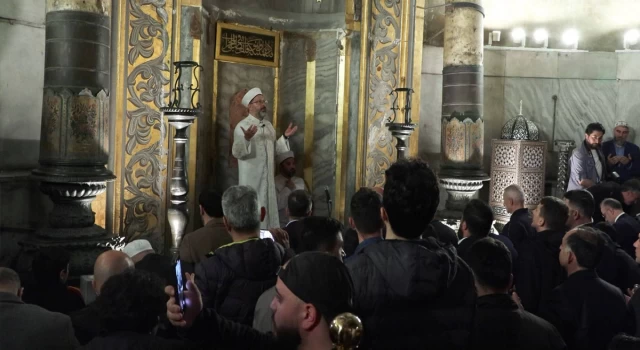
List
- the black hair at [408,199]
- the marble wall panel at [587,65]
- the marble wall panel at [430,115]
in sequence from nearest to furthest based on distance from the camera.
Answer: the black hair at [408,199], the marble wall panel at [430,115], the marble wall panel at [587,65]

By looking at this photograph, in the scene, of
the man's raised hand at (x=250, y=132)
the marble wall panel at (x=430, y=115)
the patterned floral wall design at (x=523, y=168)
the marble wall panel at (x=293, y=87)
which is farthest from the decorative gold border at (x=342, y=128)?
the patterned floral wall design at (x=523, y=168)

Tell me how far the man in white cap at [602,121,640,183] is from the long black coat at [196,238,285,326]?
671 cm

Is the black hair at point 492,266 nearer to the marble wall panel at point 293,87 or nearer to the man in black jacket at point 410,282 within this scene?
the man in black jacket at point 410,282

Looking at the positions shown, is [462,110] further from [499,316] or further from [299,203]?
[499,316]

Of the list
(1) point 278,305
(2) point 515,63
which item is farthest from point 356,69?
(1) point 278,305

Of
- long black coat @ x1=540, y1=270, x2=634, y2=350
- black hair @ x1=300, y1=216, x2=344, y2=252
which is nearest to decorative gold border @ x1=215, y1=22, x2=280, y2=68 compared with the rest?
black hair @ x1=300, y1=216, x2=344, y2=252

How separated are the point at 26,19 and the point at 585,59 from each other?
7.11 meters

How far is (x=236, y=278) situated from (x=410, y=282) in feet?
3.61

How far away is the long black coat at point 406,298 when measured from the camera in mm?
2139

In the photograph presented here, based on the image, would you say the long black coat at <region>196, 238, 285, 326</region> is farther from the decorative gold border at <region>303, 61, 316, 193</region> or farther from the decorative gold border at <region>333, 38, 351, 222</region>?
the decorative gold border at <region>303, 61, 316, 193</region>

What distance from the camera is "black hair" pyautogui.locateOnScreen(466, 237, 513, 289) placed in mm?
2678

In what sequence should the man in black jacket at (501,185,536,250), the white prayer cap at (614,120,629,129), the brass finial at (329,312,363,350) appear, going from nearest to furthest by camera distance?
1. the brass finial at (329,312,363,350)
2. the man in black jacket at (501,185,536,250)
3. the white prayer cap at (614,120,629,129)

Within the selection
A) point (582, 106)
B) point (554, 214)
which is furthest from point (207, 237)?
point (582, 106)

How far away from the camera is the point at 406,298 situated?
7.06 ft
